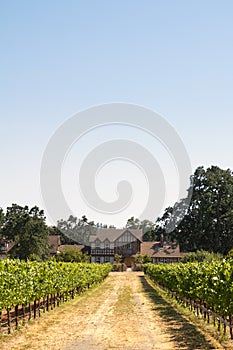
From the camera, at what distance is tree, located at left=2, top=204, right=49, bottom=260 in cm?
7194

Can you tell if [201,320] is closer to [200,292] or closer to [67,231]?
[200,292]

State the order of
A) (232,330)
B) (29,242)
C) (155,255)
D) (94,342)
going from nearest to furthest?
(94,342) < (232,330) < (29,242) < (155,255)

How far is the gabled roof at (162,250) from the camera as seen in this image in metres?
94.6

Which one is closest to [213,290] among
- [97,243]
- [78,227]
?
[97,243]

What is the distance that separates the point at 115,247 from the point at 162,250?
33.3ft

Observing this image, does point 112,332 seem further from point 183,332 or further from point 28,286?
point 28,286

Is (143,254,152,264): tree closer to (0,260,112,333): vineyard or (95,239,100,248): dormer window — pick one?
(95,239,100,248): dormer window

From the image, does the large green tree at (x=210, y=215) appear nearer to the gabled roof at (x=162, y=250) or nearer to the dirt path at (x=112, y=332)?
the gabled roof at (x=162, y=250)

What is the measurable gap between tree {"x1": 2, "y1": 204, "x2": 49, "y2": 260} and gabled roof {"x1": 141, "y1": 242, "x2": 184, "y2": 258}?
27943 mm

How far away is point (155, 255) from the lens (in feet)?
313

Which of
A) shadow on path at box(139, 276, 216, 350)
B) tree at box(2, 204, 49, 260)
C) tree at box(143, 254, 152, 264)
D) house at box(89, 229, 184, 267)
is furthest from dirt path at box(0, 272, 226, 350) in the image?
house at box(89, 229, 184, 267)

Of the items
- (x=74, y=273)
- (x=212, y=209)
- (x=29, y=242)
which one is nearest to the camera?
(x=74, y=273)

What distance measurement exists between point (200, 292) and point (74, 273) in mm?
15503

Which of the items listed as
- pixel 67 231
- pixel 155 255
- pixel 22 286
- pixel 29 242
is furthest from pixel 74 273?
pixel 67 231
